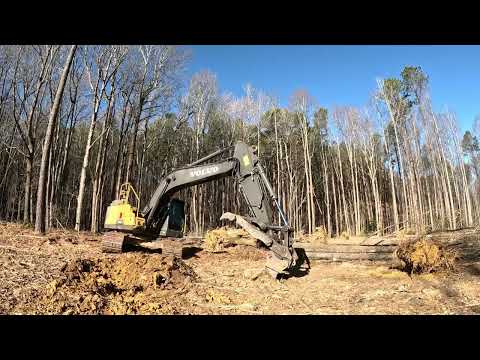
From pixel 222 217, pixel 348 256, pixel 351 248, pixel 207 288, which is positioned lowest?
pixel 207 288

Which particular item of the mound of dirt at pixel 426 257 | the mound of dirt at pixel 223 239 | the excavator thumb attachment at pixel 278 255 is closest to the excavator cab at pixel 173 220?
the mound of dirt at pixel 223 239

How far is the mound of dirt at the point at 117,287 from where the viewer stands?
20.1 ft

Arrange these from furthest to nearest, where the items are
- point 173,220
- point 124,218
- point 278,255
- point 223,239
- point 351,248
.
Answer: point 223,239, point 173,220, point 124,218, point 351,248, point 278,255

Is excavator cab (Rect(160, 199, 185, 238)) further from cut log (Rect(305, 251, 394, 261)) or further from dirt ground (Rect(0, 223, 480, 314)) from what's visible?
cut log (Rect(305, 251, 394, 261))

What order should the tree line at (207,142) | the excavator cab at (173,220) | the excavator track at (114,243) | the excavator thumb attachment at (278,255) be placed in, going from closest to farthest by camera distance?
1. the excavator thumb attachment at (278,255)
2. the excavator track at (114,243)
3. the excavator cab at (173,220)
4. the tree line at (207,142)

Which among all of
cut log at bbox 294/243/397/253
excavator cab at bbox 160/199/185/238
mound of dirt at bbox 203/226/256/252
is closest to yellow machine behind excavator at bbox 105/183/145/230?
excavator cab at bbox 160/199/185/238

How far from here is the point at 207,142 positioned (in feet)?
108

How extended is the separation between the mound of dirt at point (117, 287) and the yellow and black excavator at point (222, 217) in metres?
1.93

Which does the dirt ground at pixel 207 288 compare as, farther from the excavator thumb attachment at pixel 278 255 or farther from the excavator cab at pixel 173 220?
the excavator cab at pixel 173 220

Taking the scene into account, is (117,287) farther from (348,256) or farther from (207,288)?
(348,256)

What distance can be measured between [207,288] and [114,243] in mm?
4195

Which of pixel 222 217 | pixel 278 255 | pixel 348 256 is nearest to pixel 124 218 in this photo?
pixel 222 217
